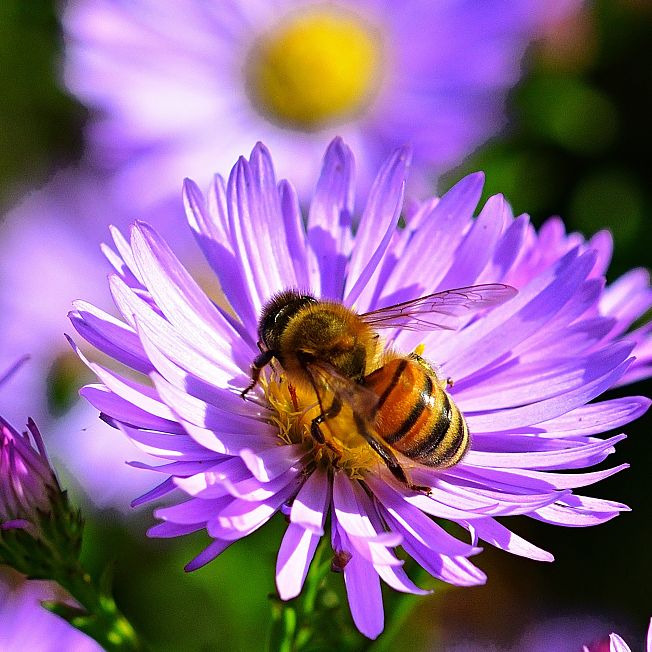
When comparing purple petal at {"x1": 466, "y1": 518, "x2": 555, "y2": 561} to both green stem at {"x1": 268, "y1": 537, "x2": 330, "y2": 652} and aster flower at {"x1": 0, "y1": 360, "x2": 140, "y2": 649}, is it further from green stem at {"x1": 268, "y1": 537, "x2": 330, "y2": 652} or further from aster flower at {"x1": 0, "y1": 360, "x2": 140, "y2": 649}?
aster flower at {"x1": 0, "y1": 360, "x2": 140, "y2": 649}

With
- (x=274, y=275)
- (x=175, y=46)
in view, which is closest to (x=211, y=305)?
(x=274, y=275)

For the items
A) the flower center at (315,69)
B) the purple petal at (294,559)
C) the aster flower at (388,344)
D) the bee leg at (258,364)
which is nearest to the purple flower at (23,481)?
the aster flower at (388,344)

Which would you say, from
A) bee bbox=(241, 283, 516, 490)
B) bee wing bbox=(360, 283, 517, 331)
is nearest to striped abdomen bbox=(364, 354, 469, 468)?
bee bbox=(241, 283, 516, 490)

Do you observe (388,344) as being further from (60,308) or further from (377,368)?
(60,308)

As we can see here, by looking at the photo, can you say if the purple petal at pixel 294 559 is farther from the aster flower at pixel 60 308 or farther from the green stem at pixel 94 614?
the aster flower at pixel 60 308

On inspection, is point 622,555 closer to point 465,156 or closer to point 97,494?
point 465,156

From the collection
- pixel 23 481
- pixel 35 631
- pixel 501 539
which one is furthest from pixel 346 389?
pixel 35 631

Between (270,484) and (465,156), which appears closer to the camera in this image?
(270,484)
